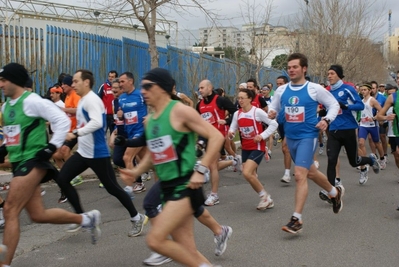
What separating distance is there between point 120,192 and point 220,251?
1500 millimetres

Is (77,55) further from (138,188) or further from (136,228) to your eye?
(136,228)

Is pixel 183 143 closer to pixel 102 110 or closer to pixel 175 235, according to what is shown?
pixel 175 235

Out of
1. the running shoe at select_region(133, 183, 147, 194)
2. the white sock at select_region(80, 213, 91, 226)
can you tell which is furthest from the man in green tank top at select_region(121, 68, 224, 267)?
the running shoe at select_region(133, 183, 147, 194)

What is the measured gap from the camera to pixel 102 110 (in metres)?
6.67

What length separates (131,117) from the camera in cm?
871

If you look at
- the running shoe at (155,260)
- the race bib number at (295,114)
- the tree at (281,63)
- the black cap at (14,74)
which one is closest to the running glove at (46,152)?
the black cap at (14,74)

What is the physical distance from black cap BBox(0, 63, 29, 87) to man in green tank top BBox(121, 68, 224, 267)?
5.17ft

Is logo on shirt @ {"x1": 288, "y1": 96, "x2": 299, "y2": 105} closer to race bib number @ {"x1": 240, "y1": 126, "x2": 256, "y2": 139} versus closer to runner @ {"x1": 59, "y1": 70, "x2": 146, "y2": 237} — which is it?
race bib number @ {"x1": 240, "y1": 126, "x2": 256, "y2": 139}

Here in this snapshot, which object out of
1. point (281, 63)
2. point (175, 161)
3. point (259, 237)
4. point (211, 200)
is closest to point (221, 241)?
point (259, 237)

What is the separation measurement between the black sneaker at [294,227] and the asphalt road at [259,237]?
0.11 metres

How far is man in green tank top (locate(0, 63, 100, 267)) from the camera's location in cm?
505

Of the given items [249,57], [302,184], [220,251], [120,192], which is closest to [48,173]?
[120,192]

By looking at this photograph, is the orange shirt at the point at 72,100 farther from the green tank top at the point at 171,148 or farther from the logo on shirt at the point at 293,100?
the green tank top at the point at 171,148

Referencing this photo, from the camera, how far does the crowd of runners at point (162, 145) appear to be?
4.26m
